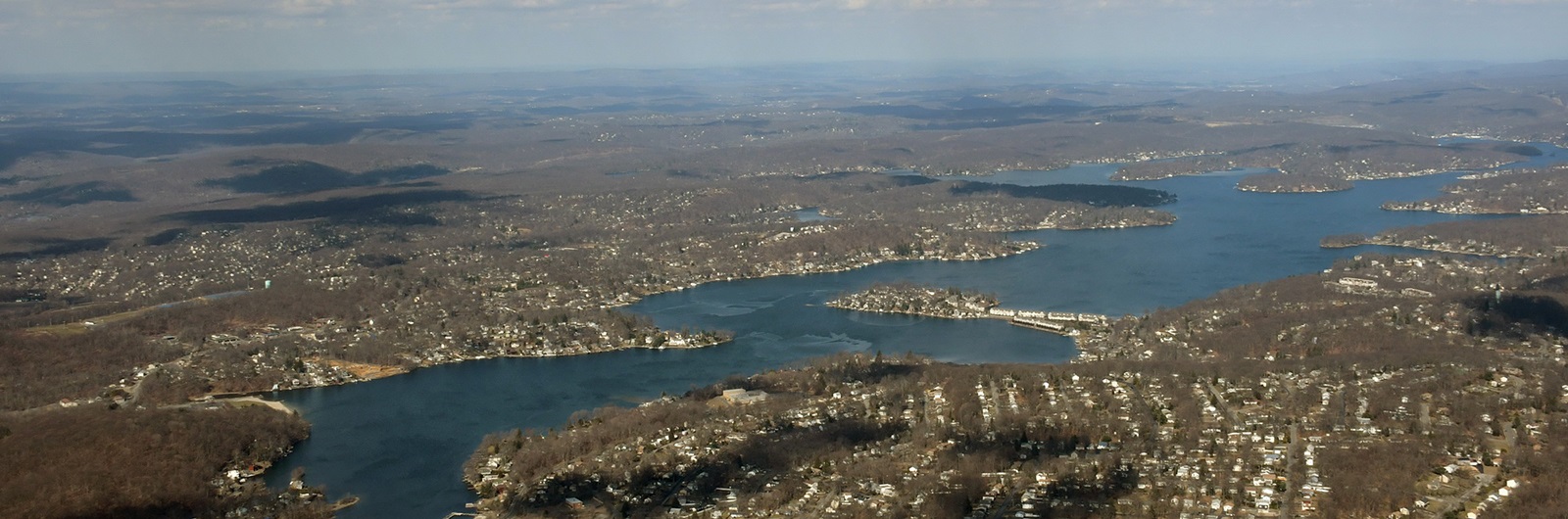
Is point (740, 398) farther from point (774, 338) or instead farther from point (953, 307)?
point (953, 307)

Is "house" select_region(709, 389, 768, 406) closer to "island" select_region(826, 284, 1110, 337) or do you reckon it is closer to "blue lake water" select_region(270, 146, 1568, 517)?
"blue lake water" select_region(270, 146, 1568, 517)

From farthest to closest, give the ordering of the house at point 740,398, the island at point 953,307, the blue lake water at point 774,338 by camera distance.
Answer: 1. the island at point 953,307
2. the house at point 740,398
3. the blue lake water at point 774,338

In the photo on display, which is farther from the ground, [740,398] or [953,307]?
[740,398]

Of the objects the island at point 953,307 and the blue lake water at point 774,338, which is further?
the island at point 953,307

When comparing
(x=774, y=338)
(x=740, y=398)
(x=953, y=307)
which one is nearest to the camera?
(x=740, y=398)

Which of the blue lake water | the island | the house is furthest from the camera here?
the island

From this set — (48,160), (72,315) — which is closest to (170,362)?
(72,315)

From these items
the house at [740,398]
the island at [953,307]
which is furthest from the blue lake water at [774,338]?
the house at [740,398]

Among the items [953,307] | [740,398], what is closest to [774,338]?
[953,307]

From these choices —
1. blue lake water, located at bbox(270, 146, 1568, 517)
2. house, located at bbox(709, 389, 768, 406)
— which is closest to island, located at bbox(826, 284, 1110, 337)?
blue lake water, located at bbox(270, 146, 1568, 517)

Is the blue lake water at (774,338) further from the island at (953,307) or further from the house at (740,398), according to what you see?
the house at (740,398)
